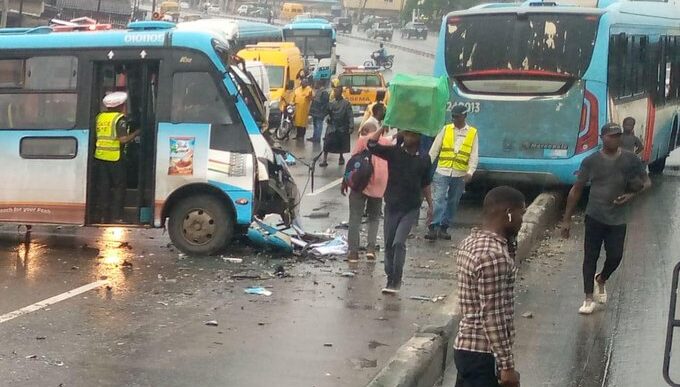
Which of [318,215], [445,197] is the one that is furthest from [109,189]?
[445,197]

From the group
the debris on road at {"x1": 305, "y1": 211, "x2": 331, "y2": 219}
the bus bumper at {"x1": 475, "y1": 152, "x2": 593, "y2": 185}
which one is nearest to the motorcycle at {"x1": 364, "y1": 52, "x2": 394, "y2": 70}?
the bus bumper at {"x1": 475, "y1": 152, "x2": 593, "y2": 185}

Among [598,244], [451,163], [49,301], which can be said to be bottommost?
[49,301]

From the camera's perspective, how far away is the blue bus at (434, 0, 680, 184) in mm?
15656

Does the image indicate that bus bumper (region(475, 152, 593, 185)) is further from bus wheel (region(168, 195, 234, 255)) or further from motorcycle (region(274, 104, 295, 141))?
motorcycle (region(274, 104, 295, 141))

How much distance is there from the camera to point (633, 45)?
1772cm

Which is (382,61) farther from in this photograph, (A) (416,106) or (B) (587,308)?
(B) (587,308)

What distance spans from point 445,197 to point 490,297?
830 cm

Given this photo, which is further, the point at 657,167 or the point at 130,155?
the point at 657,167

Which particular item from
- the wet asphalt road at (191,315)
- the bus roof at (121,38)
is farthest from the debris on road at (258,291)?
the bus roof at (121,38)

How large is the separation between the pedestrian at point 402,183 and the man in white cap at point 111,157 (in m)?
3.41

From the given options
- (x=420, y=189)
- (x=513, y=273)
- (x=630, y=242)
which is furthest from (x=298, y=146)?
(x=513, y=273)

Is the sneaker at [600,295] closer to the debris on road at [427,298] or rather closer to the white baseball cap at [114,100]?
the debris on road at [427,298]

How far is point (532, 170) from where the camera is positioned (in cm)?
1603

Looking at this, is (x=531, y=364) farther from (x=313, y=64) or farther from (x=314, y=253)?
(x=313, y=64)
